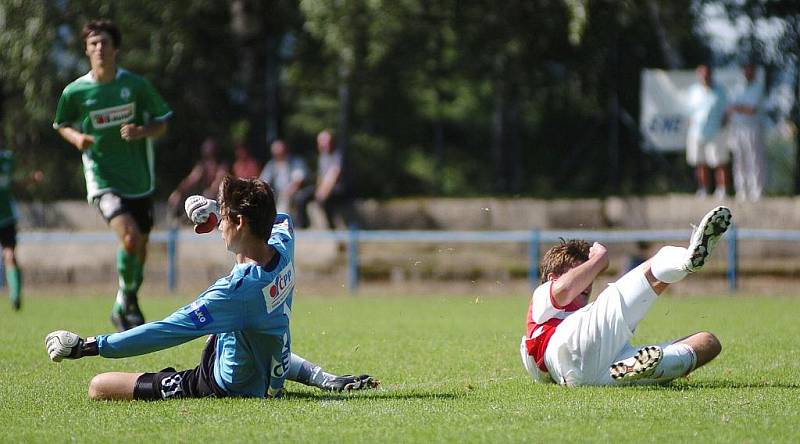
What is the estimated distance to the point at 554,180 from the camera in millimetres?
20609

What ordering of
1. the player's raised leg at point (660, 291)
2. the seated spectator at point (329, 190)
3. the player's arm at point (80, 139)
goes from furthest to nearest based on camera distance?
the seated spectator at point (329, 190), the player's arm at point (80, 139), the player's raised leg at point (660, 291)

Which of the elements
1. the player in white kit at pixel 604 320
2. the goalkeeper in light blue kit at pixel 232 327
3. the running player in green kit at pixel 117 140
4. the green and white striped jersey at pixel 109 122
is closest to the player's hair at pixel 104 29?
the running player in green kit at pixel 117 140

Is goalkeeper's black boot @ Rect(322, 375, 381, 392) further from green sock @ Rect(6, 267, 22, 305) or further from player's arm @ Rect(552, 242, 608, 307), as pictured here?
green sock @ Rect(6, 267, 22, 305)

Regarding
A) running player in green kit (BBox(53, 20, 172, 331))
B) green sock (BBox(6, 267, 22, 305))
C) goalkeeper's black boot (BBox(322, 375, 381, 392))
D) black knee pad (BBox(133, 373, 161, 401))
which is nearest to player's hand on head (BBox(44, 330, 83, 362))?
black knee pad (BBox(133, 373, 161, 401))

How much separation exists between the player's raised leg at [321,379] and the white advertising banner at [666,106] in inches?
498

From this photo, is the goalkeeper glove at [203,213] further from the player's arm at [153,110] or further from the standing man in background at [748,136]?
the standing man in background at [748,136]

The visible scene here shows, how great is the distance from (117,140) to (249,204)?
520 cm

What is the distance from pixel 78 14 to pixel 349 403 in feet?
54.0

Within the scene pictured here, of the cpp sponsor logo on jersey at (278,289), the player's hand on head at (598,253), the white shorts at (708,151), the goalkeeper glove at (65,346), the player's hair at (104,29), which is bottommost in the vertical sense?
the goalkeeper glove at (65,346)

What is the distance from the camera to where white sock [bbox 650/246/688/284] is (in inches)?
295

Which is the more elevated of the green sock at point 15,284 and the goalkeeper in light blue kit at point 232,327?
the goalkeeper in light blue kit at point 232,327

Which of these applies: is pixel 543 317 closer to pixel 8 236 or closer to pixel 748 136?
pixel 8 236

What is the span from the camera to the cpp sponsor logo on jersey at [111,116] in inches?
466

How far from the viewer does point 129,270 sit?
11.6 m
